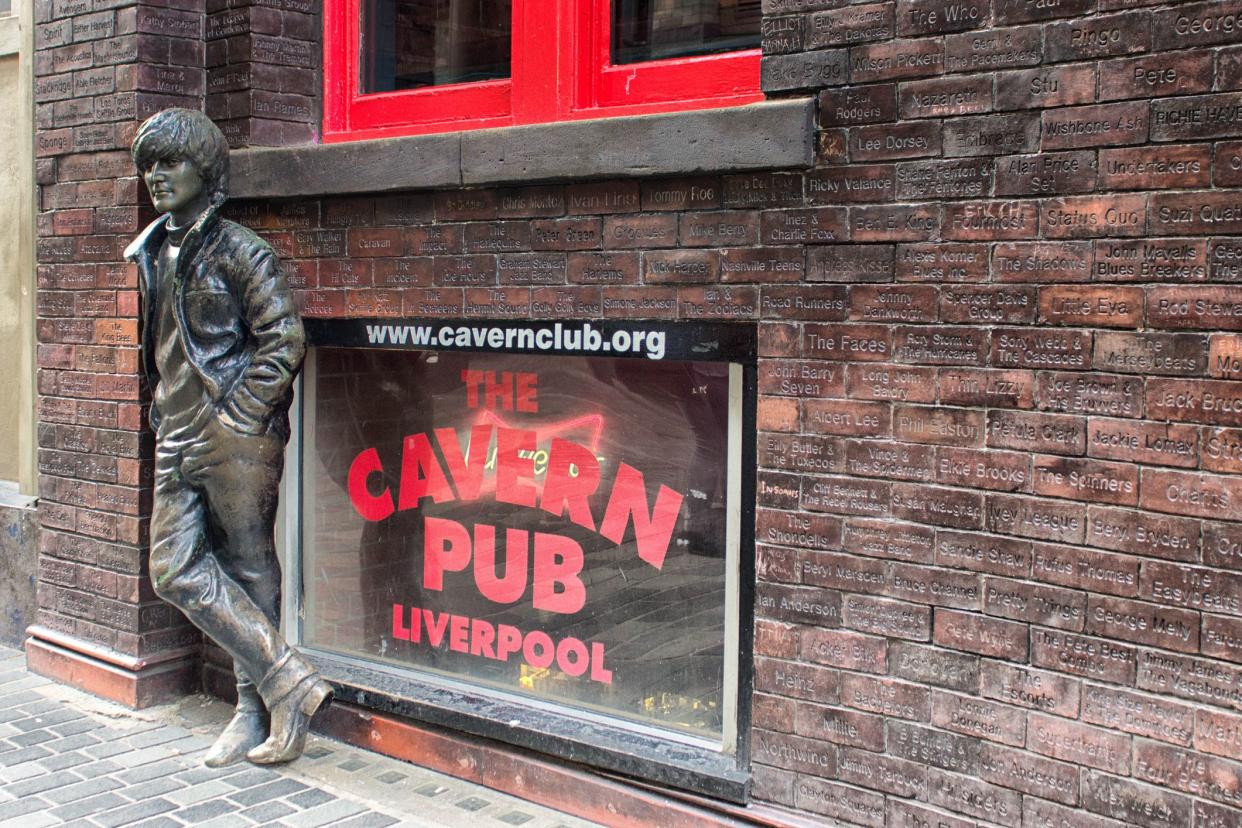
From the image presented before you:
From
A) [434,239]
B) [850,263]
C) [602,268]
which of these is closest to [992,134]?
[850,263]

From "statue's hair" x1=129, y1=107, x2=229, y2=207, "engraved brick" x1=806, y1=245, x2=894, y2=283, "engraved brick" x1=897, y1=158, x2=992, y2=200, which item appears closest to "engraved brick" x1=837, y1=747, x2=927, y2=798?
"engraved brick" x1=806, y1=245, x2=894, y2=283

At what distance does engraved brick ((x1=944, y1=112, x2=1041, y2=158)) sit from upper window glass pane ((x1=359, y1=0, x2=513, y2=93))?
6.51ft

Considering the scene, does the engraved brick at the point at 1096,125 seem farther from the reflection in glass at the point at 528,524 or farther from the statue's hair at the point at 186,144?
the statue's hair at the point at 186,144

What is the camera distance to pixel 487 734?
14.8 feet

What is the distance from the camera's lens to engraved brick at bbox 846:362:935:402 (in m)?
3.49

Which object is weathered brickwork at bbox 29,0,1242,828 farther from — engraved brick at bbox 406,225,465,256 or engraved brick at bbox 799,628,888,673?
engraved brick at bbox 406,225,465,256

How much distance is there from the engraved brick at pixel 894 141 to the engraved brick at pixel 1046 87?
0.69 feet

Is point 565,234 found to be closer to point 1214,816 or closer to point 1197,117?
point 1197,117

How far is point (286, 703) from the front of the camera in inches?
177

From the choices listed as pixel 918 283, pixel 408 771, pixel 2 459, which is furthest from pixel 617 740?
pixel 2 459

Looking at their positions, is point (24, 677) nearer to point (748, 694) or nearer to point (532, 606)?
point (532, 606)

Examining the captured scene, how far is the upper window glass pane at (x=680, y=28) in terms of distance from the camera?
4121mm

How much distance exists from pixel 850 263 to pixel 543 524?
1.73 metres

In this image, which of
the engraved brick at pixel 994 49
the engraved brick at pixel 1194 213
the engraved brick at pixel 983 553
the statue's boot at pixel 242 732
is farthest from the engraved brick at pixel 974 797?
the statue's boot at pixel 242 732
